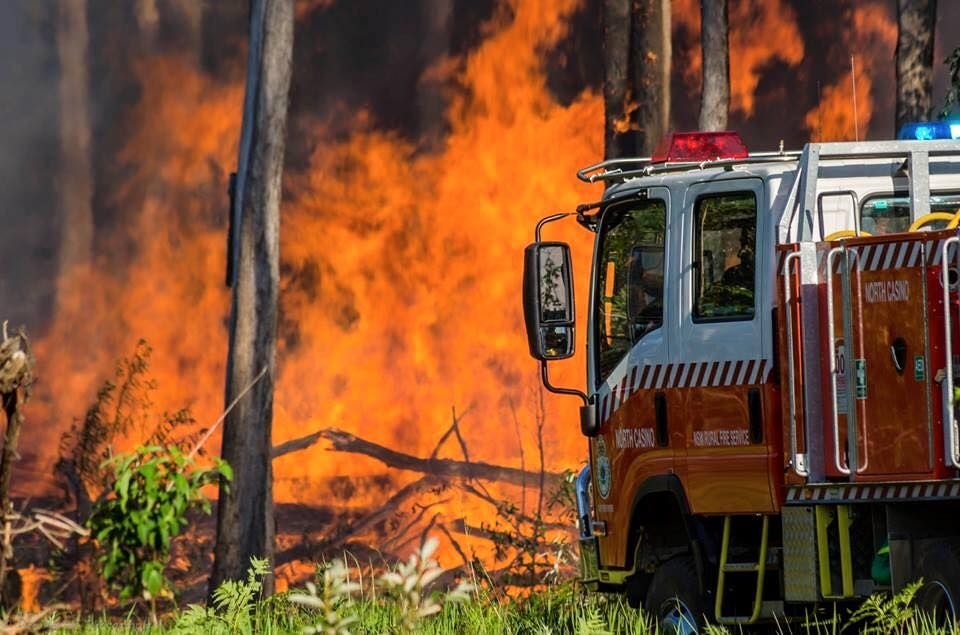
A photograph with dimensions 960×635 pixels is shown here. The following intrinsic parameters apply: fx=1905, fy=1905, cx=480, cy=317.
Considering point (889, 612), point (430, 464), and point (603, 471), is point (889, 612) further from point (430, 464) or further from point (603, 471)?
point (430, 464)

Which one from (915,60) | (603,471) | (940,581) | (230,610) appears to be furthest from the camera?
(915,60)

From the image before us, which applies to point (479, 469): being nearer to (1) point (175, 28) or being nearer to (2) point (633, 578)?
(1) point (175, 28)

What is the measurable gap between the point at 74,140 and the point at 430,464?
4.56 m

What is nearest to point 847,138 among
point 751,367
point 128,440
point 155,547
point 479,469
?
point 479,469

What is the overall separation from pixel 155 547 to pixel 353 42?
25.1 ft

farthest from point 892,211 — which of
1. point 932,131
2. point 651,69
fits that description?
point 651,69

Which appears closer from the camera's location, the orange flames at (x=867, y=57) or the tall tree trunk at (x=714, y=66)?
the tall tree trunk at (x=714, y=66)

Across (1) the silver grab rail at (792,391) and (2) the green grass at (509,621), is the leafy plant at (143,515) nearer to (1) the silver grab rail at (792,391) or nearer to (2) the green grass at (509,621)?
(2) the green grass at (509,621)

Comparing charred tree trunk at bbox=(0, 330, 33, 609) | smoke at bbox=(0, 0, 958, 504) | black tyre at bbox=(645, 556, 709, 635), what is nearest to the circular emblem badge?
black tyre at bbox=(645, 556, 709, 635)

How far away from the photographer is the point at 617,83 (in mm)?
16234

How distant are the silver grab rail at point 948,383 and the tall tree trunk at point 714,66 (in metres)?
8.73

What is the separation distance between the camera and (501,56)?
719 inches

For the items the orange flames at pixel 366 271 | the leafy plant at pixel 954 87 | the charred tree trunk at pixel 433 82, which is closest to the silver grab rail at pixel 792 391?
the leafy plant at pixel 954 87

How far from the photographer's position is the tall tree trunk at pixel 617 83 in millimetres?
15891
